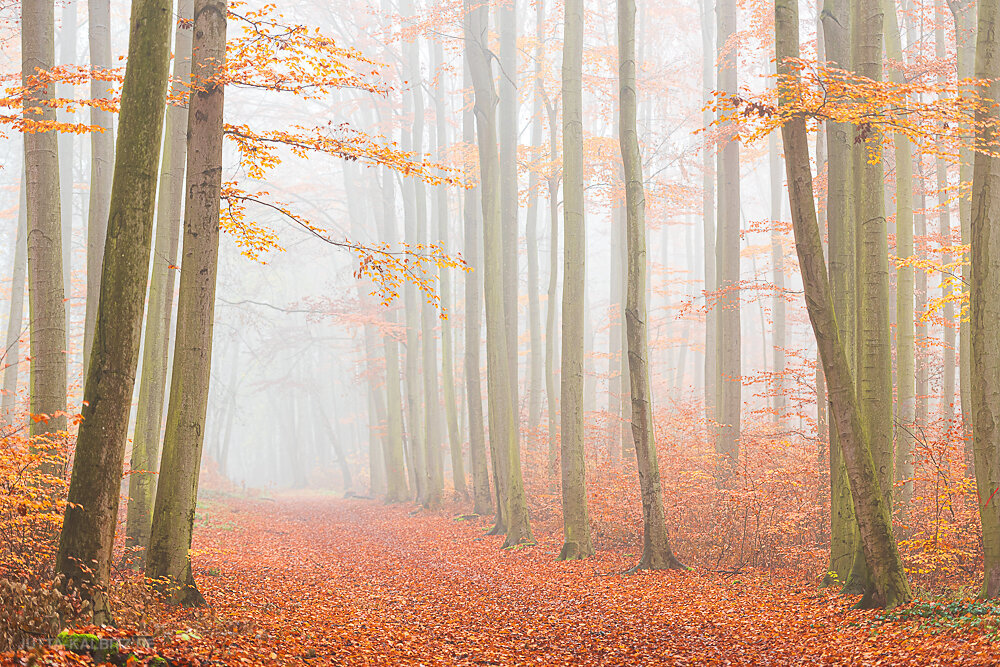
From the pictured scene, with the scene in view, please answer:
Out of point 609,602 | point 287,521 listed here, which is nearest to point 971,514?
point 609,602

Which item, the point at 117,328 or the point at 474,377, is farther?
the point at 474,377

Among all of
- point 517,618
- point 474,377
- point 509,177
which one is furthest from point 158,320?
point 509,177

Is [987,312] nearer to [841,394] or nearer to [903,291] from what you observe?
[841,394]

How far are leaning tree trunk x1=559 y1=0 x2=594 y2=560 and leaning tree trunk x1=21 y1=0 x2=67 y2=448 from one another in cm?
683

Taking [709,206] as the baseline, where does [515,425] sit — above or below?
below

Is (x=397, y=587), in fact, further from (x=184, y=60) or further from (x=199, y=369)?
(x=184, y=60)

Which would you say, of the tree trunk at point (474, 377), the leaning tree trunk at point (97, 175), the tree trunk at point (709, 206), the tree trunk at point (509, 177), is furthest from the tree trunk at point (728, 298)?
the leaning tree trunk at point (97, 175)

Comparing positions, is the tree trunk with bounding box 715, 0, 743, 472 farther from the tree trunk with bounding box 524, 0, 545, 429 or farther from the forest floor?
the tree trunk with bounding box 524, 0, 545, 429

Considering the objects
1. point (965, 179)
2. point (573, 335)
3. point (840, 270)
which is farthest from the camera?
point (573, 335)

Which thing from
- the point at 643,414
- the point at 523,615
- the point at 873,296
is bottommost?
the point at 523,615

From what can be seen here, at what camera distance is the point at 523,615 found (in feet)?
26.6

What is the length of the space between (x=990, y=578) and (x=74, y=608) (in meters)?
7.55

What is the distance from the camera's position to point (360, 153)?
26.6 ft

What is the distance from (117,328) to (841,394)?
21.2 feet
